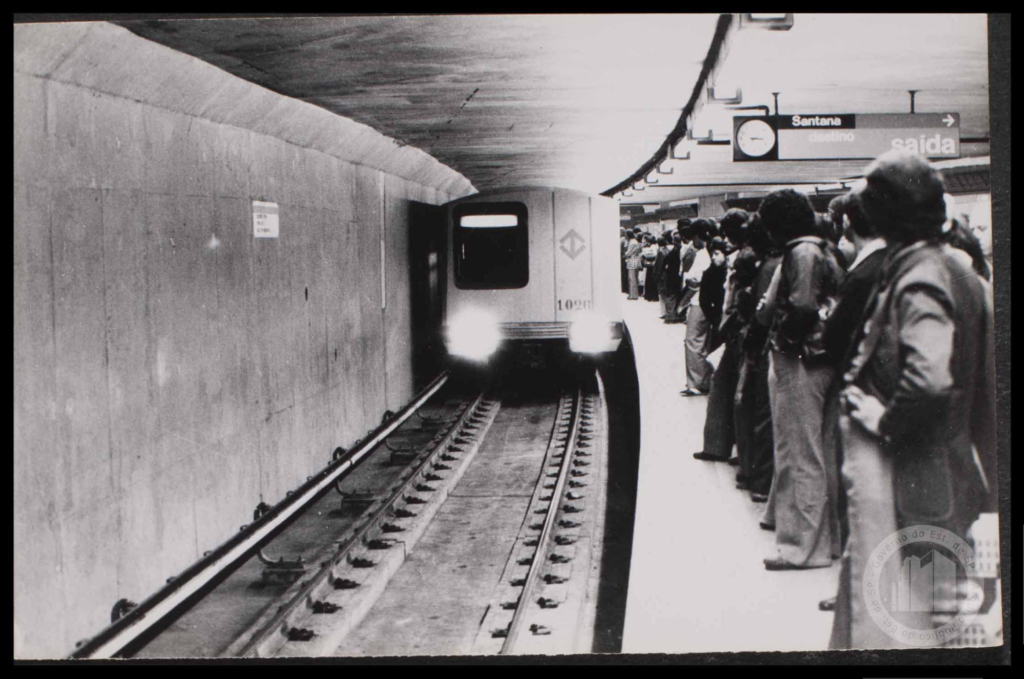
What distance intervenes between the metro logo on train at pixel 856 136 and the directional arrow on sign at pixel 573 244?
7.30 m

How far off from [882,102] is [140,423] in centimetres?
599

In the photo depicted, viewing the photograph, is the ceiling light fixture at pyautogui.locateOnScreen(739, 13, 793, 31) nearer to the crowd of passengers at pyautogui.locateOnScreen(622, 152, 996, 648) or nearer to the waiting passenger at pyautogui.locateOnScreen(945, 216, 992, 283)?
the crowd of passengers at pyautogui.locateOnScreen(622, 152, 996, 648)

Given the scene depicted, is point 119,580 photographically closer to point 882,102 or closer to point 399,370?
point 882,102

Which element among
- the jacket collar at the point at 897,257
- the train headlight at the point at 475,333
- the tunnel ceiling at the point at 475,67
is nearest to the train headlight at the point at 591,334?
the train headlight at the point at 475,333

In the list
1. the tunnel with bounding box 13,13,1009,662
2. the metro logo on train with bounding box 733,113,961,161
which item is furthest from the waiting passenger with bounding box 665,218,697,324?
the metro logo on train with bounding box 733,113,961,161

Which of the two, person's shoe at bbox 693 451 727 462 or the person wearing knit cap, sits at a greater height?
the person wearing knit cap

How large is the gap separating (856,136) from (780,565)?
2.22 m

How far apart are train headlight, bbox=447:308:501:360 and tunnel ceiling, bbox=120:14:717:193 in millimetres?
3180

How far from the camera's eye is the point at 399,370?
44.9 ft

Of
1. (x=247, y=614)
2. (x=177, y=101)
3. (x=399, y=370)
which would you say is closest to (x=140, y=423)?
(x=247, y=614)

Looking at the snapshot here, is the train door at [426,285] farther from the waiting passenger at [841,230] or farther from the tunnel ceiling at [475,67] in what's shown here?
the waiting passenger at [841,230]

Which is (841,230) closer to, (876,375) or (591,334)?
(876,375)

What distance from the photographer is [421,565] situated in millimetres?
7977

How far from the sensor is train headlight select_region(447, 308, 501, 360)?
14344 mm
